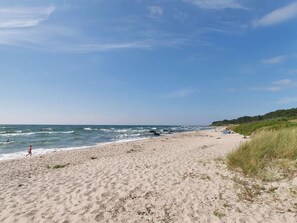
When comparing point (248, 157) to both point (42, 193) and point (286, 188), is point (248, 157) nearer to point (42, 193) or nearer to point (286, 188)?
Result: point (286, 188)

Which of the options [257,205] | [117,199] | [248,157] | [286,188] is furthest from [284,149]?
[117,199]

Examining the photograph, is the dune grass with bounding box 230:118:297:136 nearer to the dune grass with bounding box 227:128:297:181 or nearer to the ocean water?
the dune grass with bounding box 227:128:297:181

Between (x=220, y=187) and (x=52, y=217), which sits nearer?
(x=52, y=217)

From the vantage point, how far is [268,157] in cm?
968

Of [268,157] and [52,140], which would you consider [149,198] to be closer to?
[268,157]

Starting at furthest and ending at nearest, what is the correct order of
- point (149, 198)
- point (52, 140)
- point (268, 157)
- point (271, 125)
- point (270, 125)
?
1. point (52, 140)
2. point (270, 125)
3. point (271, 125)
4. point (268, 157)
5. point (149, 198)

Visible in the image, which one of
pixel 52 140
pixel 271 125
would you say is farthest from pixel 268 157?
pixel 52 140

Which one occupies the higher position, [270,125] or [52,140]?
[270,125]

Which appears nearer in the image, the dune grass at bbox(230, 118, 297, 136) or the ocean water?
the dune grass at bbox(230, 118, 297, 136)

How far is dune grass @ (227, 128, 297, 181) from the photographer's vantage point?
8336 millimetres

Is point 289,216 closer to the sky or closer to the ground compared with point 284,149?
closer to the ground

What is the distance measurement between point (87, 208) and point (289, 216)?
14.6 ft

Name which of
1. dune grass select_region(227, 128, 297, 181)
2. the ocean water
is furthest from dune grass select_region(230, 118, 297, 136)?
the ocean water

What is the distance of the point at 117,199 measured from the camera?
21.7ft
